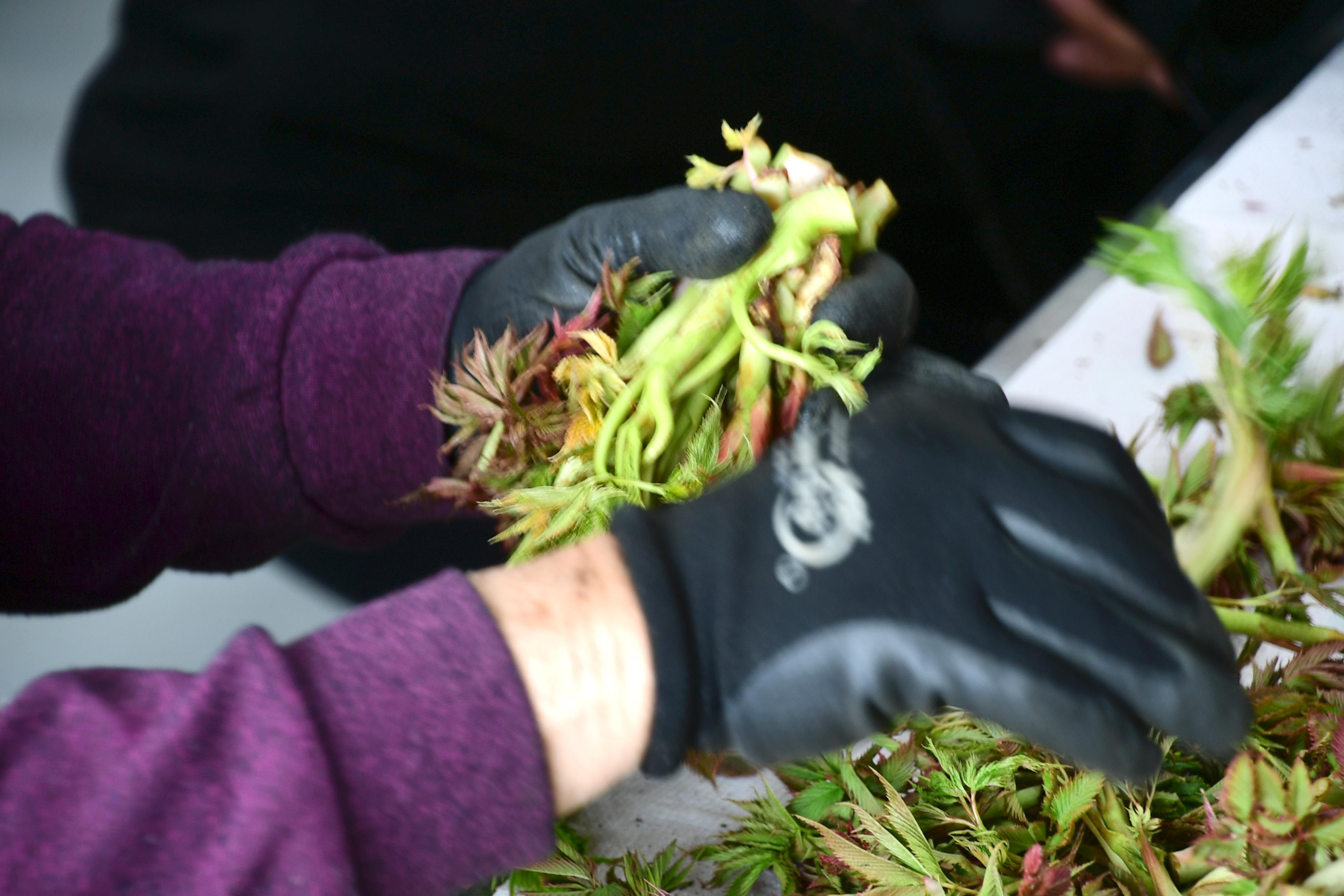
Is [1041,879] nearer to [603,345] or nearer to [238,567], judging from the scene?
[603,345]

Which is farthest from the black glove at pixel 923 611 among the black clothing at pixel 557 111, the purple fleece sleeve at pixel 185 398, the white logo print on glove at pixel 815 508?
the black clothing at pixel 557 111

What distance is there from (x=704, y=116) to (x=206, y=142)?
81 cm

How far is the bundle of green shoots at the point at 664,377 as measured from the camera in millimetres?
719

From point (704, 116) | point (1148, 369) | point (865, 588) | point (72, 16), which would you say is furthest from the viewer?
point (72, 16)

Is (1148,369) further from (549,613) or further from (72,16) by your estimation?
(72,16)

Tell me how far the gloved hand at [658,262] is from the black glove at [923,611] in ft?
0.62

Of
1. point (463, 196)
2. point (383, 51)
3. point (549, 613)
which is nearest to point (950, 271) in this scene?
point (463, 196)

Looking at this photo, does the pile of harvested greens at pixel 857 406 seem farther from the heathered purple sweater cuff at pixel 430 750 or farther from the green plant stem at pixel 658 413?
the heathered purple sweater cuff at pixel 430 750

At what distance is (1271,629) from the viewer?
741mm

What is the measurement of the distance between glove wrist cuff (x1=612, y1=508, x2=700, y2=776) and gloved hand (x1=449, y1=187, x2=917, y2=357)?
0.29 meters

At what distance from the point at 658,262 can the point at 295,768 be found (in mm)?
527

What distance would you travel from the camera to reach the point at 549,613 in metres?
0.55

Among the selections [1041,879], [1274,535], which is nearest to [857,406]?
[1041,879]

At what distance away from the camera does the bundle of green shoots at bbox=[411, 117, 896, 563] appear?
719mm
